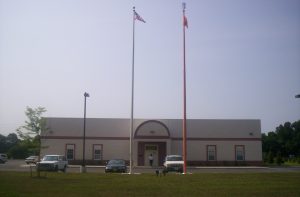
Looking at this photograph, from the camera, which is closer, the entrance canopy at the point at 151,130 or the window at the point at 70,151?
the entrance canopy at the point at 151,130

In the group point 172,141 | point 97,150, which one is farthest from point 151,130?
point 97,150

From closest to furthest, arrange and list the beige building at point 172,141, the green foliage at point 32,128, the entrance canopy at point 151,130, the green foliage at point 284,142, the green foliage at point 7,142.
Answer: the green foliage at point 32,128 < the entrance canopy at point 151,130 < the beige building at point 172,141 < the green foliage at point 284,142 < the green foliage at point 7,142

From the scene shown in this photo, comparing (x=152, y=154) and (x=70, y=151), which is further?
(x=70, y=151)

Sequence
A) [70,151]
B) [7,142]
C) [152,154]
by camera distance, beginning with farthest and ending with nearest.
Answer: [7,142] → [70,151] → [152,154]

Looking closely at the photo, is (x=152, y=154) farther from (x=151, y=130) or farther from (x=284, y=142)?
(x=284, y=142)

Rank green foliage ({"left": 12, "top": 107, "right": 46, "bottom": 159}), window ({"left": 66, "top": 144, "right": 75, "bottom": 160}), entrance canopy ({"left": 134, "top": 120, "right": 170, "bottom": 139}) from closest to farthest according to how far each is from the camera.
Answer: green foliage ({"left": 12, "top": 107, "right": 46, "bottom": 159})
entrance canopy ({"left": 134, "top": 120, "right": 170, "bottom": 139})
window ({"left": 66, "top": 144, "right": 75, "bottom": 160})

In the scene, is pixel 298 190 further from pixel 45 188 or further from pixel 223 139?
pixel 223 139

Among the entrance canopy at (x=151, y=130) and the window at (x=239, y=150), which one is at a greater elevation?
the entrance canopy at (x=151, y=130)

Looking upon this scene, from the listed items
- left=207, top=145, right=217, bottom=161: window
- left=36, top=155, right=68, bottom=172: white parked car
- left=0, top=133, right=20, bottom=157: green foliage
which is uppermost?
left=0, top=133, right=20, bottom=157: green foliage

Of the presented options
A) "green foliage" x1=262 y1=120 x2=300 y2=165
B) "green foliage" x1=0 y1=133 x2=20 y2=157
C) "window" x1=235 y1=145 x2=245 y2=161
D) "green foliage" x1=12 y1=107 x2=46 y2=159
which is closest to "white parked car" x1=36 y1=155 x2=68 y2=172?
"green foliage" x1=12 y1=107 x2=46 y2=159

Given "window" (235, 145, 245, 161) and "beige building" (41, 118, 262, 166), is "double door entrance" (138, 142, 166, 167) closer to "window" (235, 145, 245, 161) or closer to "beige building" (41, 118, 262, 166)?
"beige building" (41, 118, 262, 166)

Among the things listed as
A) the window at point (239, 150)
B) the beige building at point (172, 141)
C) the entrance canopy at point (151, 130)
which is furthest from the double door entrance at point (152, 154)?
the window at point (239, 150)

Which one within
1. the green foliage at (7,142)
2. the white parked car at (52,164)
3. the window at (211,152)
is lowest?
the white parked car at (52,164)

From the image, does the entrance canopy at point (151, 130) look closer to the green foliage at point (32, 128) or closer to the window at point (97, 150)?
the window at point (97, 150)
